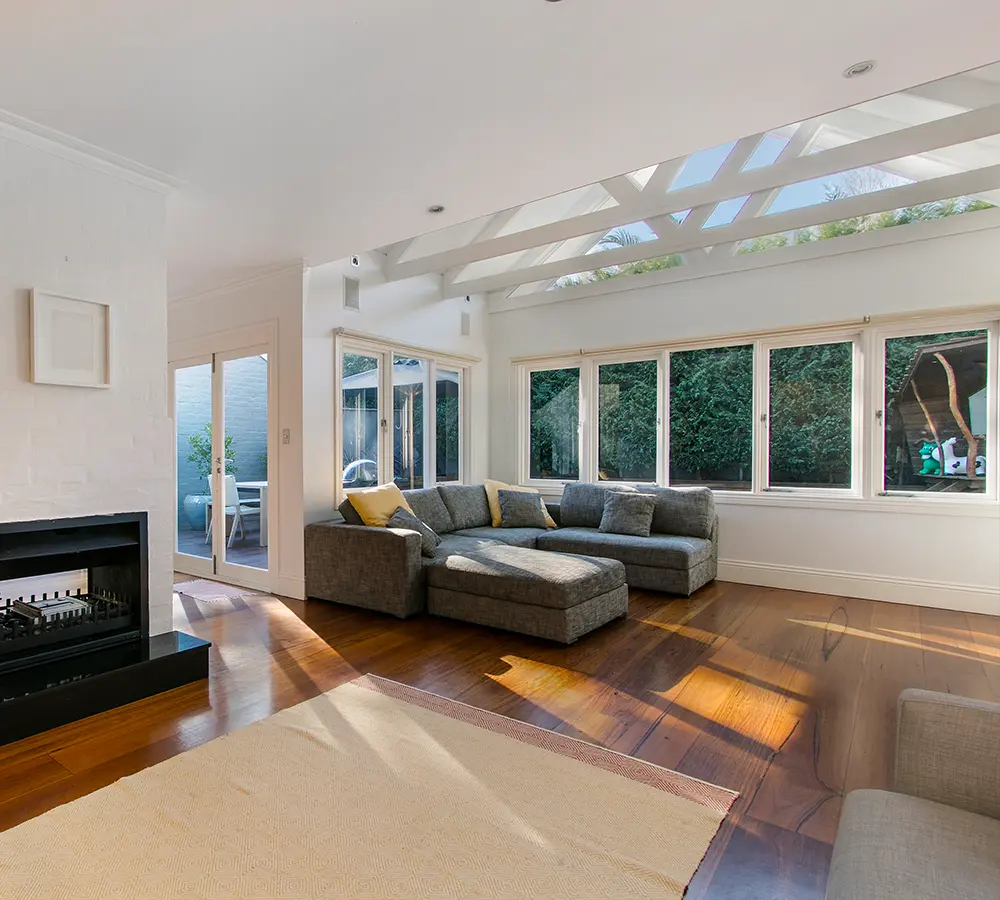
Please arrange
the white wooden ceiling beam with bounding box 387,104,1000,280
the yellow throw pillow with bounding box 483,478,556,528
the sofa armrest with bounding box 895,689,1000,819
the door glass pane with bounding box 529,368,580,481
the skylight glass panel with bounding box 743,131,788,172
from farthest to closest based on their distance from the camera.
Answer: the door glass pane with bounding box 529,368,580,481, the yellow throw pillow with bounding box 483,478,556,528, the skylight glass panel with bounding box 743,131,788,172, the white wooden ceiling beam with bounding box 387,104,1000,280, the sofa armrest with bounding box 895,689,1000,819

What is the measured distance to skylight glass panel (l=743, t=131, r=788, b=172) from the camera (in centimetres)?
392

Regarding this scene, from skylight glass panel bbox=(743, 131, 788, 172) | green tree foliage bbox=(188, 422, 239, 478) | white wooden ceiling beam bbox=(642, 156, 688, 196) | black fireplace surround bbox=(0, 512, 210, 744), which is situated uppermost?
skylight glass panel bbox=(743, 131, 788, 172)

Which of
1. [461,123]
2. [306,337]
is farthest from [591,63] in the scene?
[306,337]

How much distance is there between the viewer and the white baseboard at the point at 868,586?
4.11 m

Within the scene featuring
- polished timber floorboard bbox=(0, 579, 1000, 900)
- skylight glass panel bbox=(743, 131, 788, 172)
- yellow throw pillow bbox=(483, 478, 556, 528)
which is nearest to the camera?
polished timber floorboard bbox=(0, 579, 1000, 900)

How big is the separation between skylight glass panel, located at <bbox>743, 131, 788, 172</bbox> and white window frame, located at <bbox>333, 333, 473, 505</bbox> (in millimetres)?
3131

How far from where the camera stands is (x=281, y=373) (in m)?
4.61

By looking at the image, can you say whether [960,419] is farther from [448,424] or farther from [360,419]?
[360,419]

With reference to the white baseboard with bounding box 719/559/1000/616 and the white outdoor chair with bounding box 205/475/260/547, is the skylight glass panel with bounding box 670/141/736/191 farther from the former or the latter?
the white outdoor chair with bounding box 205/475/260/547

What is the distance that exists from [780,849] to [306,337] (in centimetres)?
417

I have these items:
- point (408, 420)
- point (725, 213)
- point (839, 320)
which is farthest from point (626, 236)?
point (408, 420)

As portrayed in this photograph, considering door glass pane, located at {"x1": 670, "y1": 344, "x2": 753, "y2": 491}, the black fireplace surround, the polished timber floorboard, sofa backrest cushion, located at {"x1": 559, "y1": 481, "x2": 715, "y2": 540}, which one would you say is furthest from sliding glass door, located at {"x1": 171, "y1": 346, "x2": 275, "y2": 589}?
door glass pane, located at {"x1": 670, "y1": 344, "x2": 753, "y2": 491}

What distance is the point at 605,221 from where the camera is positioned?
4004 mm

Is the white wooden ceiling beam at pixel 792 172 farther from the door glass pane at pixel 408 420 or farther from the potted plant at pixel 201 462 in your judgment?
the potted plant at pixel 201 462
